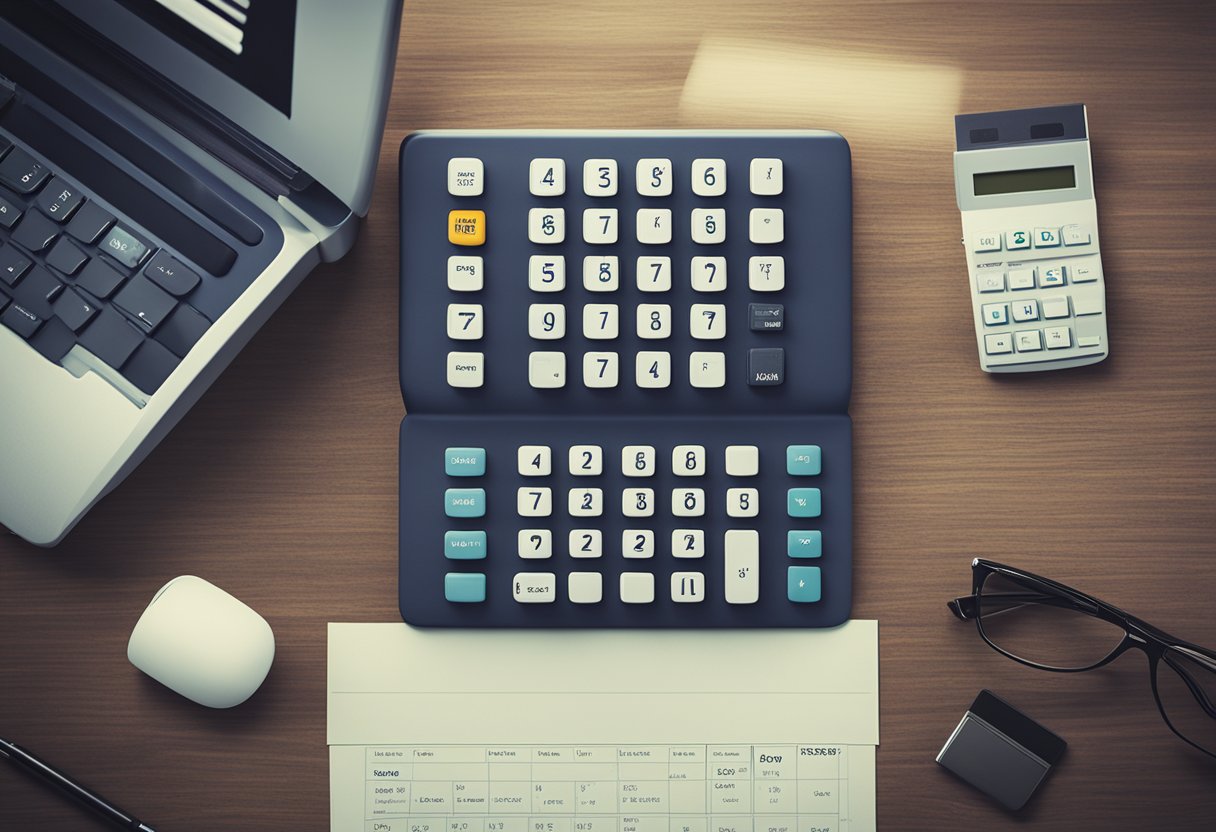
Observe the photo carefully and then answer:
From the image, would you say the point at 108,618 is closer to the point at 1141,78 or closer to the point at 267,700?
the point at 267,700

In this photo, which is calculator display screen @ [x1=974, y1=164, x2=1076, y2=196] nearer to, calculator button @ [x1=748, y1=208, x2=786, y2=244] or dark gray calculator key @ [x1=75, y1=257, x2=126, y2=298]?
calculator button @ [x1=748, y1=208, x2=786, y2=244]

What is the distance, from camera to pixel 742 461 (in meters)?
0.55

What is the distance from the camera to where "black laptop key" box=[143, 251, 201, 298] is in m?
0.51

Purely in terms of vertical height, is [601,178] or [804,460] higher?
[601,178]

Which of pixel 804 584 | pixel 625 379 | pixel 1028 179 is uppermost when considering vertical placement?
pixel 1028 179

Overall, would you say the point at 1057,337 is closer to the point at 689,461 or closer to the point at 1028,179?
the point at 1028,179

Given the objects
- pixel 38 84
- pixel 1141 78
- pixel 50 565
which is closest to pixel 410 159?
pixel 38 84

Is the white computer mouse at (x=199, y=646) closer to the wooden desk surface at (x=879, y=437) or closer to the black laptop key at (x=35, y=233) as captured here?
the wooden desk surface at (x=879, y=437)

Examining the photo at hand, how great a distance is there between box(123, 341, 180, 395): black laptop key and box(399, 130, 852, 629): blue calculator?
0.45 feet

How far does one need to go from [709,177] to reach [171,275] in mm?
334

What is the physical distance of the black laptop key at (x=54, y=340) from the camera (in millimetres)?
509

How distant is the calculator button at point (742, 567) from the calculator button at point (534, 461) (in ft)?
0.41

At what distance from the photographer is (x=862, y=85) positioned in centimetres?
57

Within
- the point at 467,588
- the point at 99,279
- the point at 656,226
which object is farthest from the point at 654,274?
the point at 99,279
